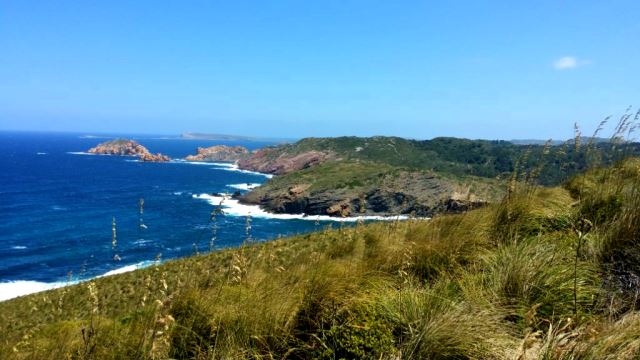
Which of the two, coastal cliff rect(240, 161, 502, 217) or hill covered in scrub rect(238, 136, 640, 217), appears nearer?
hill covered in scrub rect(238, 136, 640, 217)

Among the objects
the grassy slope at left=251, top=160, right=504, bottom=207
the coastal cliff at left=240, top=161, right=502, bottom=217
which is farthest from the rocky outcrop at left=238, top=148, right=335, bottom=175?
the coastal cliff at left=240, top=161, right=502, bottom=217

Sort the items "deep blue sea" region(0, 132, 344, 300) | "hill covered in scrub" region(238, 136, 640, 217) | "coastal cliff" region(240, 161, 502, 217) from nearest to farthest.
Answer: "hill covered in scrub" region(238, 136, 640, 217) < "deep blue sea" region(0, 132, 344, 300) < "coastal cliff" region(240, 161, 502, 217)

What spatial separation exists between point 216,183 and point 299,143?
5887 centimetres

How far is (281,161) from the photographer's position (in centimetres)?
16462

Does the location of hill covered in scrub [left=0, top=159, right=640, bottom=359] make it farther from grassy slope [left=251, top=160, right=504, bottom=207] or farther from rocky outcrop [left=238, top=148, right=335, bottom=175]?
rocky outcrop [left=238, top=148, right=335, bottom=175]

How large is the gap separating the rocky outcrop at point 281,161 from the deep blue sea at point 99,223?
24903 mm

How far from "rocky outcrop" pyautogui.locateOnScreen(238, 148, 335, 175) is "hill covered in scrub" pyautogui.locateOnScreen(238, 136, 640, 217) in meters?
0.37

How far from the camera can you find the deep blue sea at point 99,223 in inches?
1745

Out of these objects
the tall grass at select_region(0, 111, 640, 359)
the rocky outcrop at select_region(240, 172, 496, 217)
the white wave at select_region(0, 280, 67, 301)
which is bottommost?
the white wave at select_region(0, 280, 67, 301)

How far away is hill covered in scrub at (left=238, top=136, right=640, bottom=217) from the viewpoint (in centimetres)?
756

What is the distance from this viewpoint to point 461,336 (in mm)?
3271

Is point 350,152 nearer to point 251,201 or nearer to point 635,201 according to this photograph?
point 251,201

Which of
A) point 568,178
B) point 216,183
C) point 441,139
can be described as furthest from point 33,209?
point 441,139

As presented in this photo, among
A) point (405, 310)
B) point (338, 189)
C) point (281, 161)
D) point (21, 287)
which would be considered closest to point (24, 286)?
point (21, 287)
